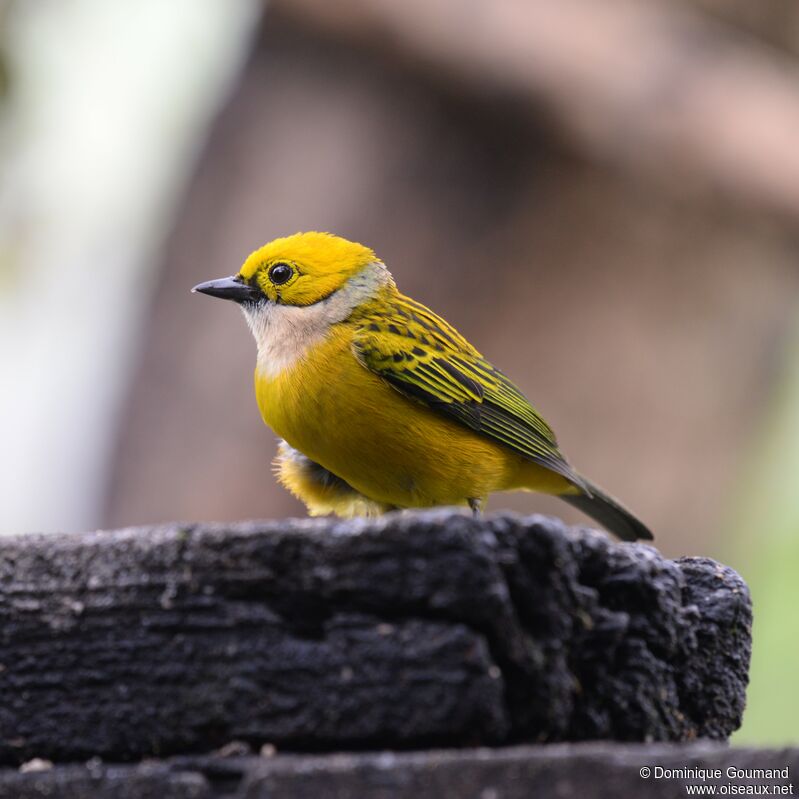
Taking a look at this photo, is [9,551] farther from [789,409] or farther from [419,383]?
[789,409]

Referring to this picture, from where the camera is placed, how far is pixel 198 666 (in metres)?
2.19

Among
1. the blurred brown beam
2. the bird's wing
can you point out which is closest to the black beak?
the bird's wing

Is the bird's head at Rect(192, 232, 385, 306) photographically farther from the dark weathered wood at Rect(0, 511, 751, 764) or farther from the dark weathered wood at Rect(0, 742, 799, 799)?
the dark weathered wood at Rect(0, 742, 799, 799)

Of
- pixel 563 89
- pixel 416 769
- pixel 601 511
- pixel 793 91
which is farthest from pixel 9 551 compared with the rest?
pixel 793 91

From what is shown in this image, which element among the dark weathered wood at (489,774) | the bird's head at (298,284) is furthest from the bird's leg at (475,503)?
the dark weathered wood at (489,774)

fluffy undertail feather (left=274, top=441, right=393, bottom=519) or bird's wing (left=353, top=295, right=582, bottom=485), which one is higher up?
bird's wing (left=353, top=295, right=582, bottom=485)

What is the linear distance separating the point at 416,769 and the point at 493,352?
682 cm

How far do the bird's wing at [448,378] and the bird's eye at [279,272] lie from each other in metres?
0.37

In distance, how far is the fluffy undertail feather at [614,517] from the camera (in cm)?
520

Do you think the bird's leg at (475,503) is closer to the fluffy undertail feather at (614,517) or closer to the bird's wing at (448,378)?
the bird's wing at (448,378)

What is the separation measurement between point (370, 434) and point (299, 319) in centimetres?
76

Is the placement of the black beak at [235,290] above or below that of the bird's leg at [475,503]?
above

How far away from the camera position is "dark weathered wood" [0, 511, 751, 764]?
6.86ft

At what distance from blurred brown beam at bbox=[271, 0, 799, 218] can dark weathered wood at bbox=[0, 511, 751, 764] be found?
599 cm
